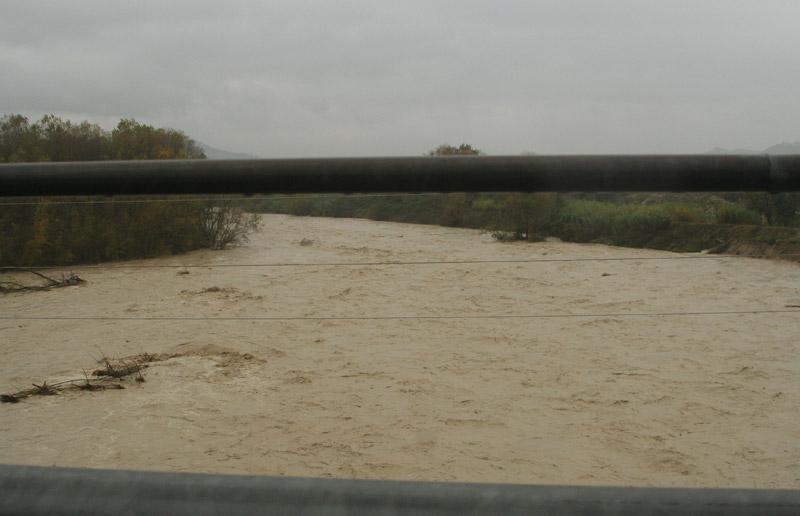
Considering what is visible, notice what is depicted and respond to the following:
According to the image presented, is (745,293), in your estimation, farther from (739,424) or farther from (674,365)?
(739,424)

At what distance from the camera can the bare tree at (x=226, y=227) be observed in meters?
7.96

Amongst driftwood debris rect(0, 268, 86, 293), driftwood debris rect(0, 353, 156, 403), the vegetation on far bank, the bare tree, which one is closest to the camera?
the vegetation on far bank

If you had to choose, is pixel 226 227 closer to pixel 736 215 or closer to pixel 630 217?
pixel 630 217

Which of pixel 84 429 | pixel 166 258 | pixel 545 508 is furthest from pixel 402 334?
pixel 545 508

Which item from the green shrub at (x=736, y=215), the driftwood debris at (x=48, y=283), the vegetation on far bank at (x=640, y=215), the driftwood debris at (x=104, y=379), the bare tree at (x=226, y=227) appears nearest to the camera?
the vegetation on far bank at (x=640, y=215)

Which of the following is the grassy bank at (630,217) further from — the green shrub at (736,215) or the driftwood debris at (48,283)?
the driftwood debris at (48,283)

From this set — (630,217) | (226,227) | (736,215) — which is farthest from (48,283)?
(736,215)

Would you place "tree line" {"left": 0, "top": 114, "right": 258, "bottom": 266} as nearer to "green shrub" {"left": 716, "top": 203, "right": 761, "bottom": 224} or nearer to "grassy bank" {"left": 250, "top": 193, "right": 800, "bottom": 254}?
"grassy bank" {"left": 250, "top": 193, "right": 800, "bottom": 254}

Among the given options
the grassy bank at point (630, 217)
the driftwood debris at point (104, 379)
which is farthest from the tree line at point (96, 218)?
the grassy bank at point (630, 217)

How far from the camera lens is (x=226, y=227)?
8250 millimetres

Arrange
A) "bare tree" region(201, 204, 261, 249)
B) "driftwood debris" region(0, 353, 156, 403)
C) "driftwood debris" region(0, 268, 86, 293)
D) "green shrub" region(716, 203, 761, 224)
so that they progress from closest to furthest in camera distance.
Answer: "green shrub" region(716, 203, 761, 224), "driftwood debris" region(0, 353, 156, 403), "driftwood debris" region(0, 268, 86, 293), "bare tree" region(201, 204, 261, 249)

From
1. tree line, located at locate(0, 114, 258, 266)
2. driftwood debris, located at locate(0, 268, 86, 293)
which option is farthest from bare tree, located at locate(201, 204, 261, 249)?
driftwood debris, located at locate(0, 268, 86, 293)

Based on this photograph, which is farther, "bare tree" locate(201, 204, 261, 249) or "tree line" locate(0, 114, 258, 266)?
"bare tree" locate(201, 204, 261, 249)

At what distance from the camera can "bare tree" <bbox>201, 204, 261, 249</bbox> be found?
26.1 feet
